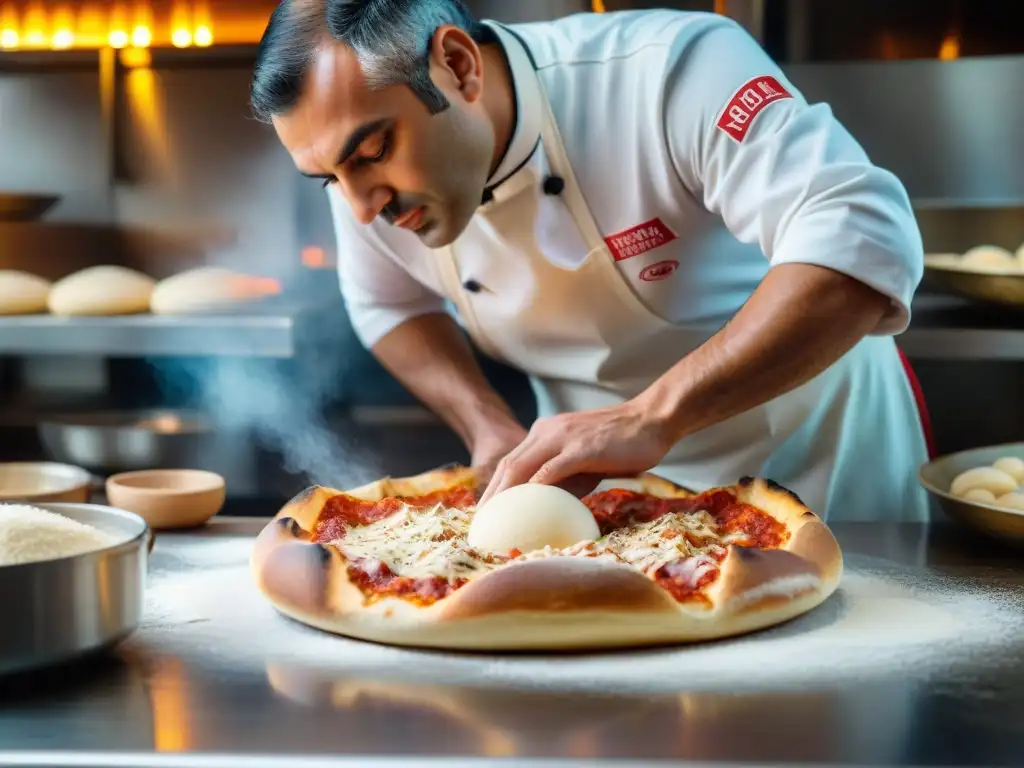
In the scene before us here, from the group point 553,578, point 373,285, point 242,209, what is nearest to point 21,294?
point 242,209

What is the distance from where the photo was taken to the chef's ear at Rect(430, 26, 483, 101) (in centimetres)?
163

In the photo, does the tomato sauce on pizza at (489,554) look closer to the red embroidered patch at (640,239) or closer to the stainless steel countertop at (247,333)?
the red embroidered patch at (640,239)

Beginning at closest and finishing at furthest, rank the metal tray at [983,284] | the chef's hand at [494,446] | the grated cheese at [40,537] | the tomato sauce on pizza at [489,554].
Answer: the grated cheese at [40,537] < the tomato sauce on pizza at [489,554] < the chef's hand at [494,446] < the metal tray at [983,284]

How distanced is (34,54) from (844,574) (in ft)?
9.20

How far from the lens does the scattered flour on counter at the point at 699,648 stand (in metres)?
1.12

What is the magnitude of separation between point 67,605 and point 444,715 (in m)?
0.37

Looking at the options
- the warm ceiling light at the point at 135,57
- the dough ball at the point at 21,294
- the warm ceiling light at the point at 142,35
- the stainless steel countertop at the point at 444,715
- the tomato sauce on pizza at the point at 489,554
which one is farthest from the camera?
the warm ceiling light at the point at 142,35

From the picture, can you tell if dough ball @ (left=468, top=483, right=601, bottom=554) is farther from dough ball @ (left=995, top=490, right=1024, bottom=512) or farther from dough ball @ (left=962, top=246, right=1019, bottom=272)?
dough ball @ (left=962, top=246, right=1019, bottom=272)

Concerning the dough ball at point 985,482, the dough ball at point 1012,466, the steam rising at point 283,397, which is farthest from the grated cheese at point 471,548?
the steam rising at point 283,397

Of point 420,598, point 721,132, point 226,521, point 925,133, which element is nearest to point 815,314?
point 721,132

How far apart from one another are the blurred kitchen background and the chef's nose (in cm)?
125

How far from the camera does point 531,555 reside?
1317mm

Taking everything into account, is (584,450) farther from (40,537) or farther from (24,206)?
(24,206)

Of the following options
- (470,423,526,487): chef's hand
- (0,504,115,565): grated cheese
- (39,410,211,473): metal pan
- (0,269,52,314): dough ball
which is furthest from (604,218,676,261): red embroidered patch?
(0,269,52,314): dough ball
